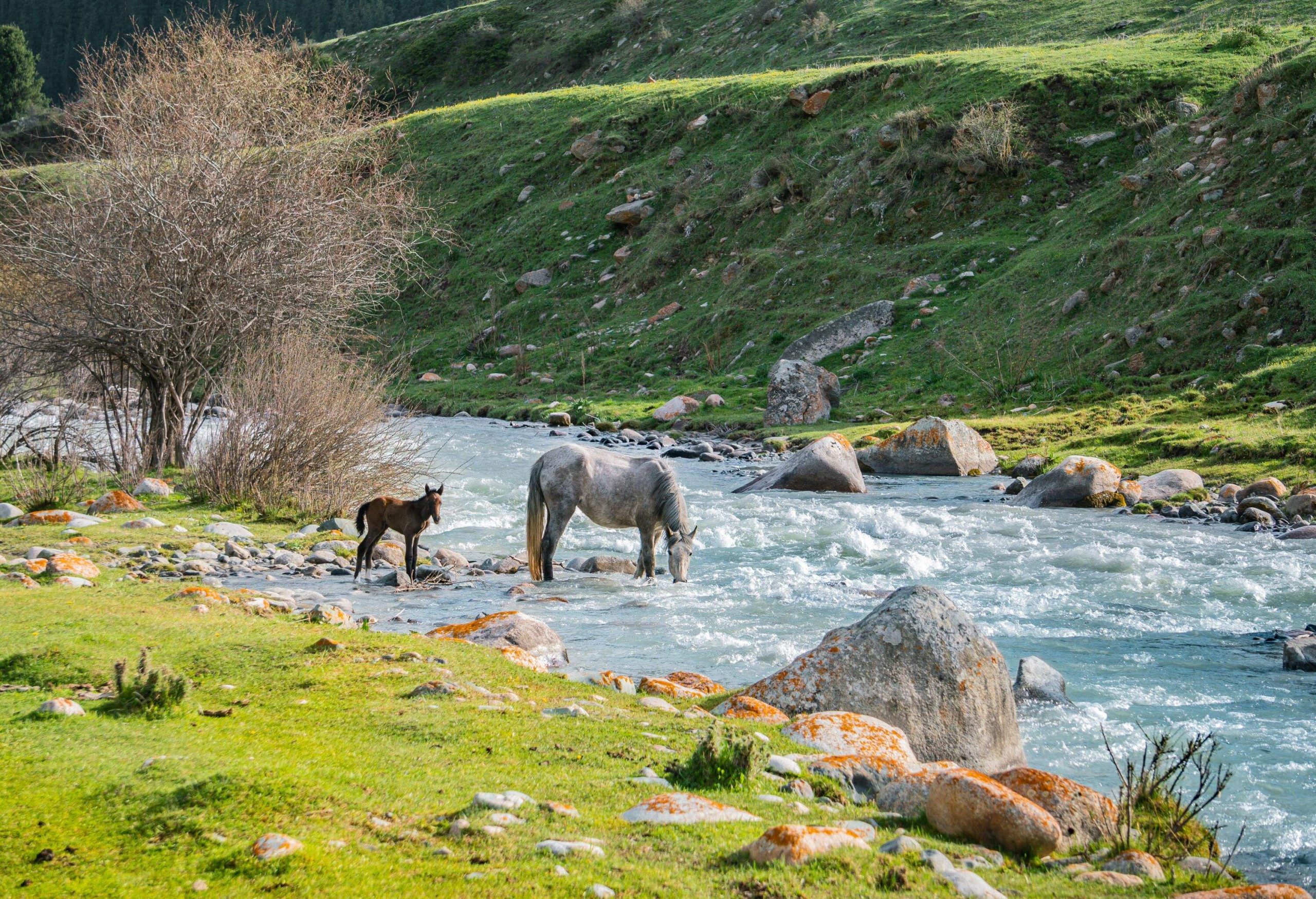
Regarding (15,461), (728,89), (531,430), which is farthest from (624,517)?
(728,89)

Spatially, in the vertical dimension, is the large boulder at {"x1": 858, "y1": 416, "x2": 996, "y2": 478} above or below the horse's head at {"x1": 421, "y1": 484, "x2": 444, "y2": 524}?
above

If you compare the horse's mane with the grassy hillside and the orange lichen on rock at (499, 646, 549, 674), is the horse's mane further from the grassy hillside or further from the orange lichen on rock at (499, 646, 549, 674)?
the grassy hillside

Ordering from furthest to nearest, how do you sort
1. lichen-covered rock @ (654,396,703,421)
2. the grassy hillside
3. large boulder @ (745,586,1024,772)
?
1. lichen-covered rock @ (654,396,703,421)
2. the grassy hillside
3. large boulder @ (745,586,1024,772)

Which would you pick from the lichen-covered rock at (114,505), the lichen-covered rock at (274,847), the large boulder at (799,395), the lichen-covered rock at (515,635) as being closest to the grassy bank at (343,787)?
the lichen-covered rock at (274,847)

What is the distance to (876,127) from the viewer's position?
43.3m

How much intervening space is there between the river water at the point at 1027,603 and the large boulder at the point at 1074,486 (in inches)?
23.8

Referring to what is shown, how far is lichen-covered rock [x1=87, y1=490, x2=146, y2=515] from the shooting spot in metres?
16.8

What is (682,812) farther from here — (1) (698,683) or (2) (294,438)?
(2) (294,438)

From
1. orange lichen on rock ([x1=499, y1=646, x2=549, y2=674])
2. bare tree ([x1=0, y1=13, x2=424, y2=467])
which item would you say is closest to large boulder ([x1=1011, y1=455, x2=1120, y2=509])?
orange lichen on rock ([x1=499, y1=646, x2=549, y2=674])

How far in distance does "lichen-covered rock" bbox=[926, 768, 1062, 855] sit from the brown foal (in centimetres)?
949

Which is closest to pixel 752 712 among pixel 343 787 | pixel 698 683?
pixel 698 683

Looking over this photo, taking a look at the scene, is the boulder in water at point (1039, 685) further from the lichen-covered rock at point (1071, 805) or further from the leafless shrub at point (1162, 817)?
the lichen-covered rock at point (1071, 805)

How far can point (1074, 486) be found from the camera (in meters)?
19.8

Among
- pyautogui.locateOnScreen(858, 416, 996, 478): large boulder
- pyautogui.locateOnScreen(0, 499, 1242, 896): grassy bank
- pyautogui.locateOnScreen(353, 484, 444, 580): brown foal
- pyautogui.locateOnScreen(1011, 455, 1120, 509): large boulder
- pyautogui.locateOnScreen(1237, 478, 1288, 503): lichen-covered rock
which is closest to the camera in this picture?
pyautogui.locateOnScreen(0, 499, 1242, 896): grassy bank
